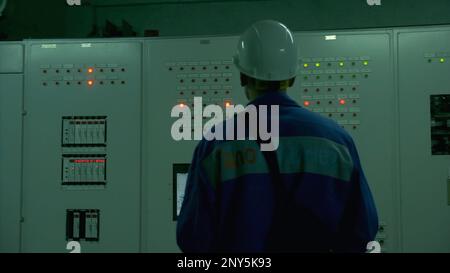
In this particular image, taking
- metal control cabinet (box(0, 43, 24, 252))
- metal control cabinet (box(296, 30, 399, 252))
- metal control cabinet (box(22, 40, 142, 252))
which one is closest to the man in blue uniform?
metal control cabinet (box(296, 30, 399, 252))

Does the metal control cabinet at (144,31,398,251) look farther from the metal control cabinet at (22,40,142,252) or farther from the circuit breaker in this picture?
the circuit breaker

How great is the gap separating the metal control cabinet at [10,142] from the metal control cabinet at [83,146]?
0.05 metres

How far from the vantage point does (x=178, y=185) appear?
9.07 feet

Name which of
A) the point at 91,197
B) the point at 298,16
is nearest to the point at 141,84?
the point at 91,197

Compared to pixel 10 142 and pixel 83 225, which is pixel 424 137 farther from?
pixel 10 142

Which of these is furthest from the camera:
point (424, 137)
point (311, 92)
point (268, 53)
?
point (311, 92)

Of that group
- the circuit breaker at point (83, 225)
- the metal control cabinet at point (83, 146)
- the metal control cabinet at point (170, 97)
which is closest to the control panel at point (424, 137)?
the metal control cabinet at point (170, 97)

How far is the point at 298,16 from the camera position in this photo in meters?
3.74

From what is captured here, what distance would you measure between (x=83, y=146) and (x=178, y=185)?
0.64 meters

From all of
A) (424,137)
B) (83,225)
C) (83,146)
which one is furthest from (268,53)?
(83,225)

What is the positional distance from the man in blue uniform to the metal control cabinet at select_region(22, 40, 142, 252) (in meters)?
1.58

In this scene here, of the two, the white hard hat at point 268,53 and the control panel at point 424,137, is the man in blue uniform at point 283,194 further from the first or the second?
the control panel at point 424,137

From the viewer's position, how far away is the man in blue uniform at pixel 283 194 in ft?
4.00
